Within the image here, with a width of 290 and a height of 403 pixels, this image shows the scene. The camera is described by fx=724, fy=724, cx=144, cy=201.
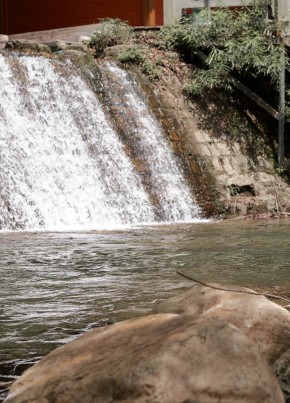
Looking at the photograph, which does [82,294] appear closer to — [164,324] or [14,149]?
[164,324]

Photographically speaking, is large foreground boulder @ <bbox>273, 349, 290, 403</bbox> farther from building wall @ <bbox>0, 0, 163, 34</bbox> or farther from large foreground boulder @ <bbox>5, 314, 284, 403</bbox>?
building wall @ <bbox>0, 0, 163, 34</bbox>

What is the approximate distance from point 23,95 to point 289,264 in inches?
303

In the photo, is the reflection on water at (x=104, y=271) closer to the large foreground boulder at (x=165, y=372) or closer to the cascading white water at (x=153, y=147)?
the large foreground boulder at (x=165, y=372)

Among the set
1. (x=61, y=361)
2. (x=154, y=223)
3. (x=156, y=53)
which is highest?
(x=156, y=53)

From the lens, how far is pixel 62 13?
74.9 feet

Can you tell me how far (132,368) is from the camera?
250cm

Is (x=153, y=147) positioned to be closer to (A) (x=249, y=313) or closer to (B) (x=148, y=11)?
→ (B) (x=148, y=11)

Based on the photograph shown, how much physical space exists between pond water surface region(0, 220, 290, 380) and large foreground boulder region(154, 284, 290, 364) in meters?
0.75

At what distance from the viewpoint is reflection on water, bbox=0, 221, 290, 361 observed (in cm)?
442

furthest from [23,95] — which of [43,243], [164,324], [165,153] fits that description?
[164,324]

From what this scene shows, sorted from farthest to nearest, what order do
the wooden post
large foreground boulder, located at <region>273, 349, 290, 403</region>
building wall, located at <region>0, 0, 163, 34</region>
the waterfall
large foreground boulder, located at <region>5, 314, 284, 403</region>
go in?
building wall, located at <region>0, 0, 163, 34</region>, the wooden post, the waterfall, large foreground boulder, located at <region>273, 349, 290, 403</region>, large foreground boulder, located at <region>5, 314, 284, 403</region>

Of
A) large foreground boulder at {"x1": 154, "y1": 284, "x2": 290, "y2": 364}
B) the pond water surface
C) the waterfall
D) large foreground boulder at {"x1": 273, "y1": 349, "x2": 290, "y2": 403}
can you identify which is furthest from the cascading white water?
large foreground boulder at {"x1": 273, "y1": 349, "x2": 290, "y2": 403}

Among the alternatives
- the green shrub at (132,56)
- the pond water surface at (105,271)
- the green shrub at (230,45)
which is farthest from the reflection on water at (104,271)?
the green shrub at (132,56)

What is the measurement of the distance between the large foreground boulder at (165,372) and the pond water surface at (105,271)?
106cm
